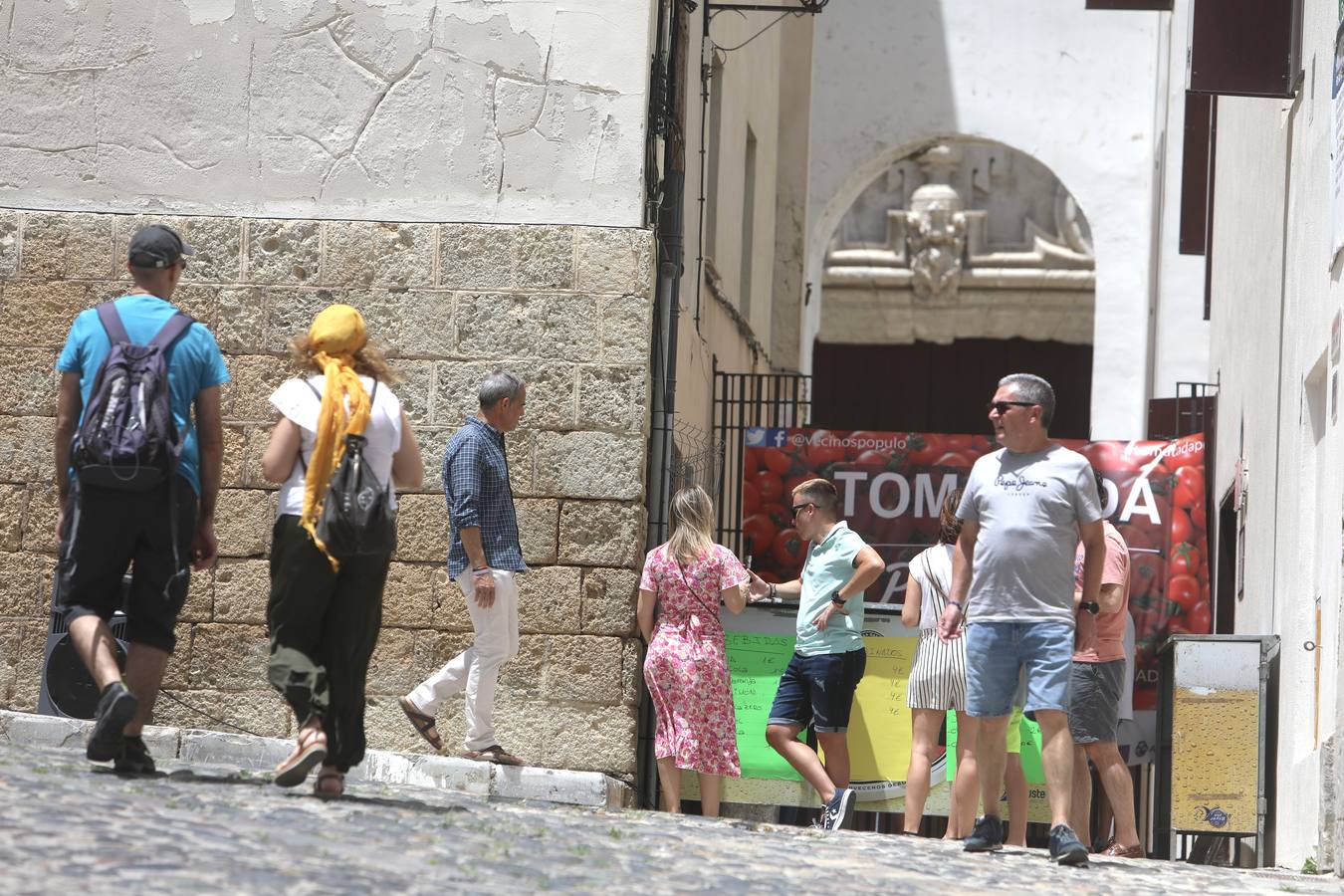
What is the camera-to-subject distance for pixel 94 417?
22.7ft

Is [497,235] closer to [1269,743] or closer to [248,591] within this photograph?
[248,591]

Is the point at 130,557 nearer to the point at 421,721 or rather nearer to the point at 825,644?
the point at 421,721

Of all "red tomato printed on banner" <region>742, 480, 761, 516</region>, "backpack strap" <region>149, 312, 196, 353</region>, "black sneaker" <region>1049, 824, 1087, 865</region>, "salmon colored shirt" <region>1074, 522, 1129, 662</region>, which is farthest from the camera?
"red tomato printed on banner" <region>742, 480, 761, 516</region>

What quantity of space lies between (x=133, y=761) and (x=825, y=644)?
350 cm

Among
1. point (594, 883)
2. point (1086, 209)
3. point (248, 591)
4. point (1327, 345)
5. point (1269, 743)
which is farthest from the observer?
point (1086, 209)

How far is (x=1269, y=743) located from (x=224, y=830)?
6676mm

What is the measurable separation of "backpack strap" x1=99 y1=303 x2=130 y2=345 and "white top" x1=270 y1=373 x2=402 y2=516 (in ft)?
1.81

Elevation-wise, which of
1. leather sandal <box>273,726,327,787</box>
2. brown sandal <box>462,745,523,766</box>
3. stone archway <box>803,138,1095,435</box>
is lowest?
brown sandal <box>462,745,523,766</box>

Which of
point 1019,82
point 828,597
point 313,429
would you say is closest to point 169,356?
point 313,429

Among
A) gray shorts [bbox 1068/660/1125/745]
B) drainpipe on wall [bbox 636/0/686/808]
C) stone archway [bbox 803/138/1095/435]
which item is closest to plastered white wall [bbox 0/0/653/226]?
drainpipe on wall [bbox 636/0/686/808]

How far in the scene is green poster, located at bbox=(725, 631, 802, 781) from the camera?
1041 cm

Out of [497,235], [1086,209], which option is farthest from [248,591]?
[1086,209]

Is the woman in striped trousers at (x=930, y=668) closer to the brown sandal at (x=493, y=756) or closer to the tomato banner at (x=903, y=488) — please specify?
the brown sandal at (x=493, y=756)

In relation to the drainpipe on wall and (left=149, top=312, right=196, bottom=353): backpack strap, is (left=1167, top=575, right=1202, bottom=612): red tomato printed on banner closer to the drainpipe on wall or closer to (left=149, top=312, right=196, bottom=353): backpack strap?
the drainpipe on wall
